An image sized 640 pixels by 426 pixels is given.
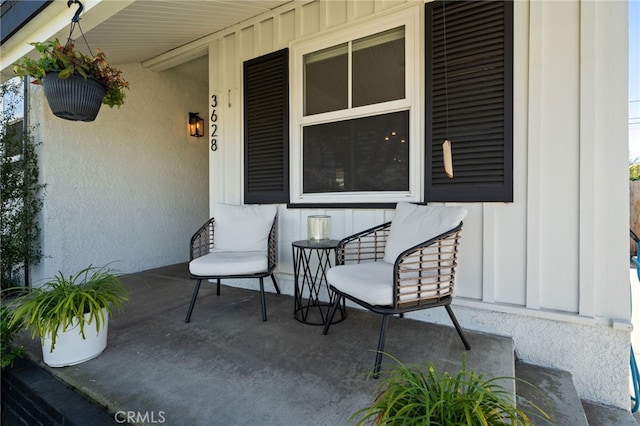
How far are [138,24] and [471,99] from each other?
2.86 meters

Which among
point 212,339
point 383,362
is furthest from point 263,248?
point 383,362

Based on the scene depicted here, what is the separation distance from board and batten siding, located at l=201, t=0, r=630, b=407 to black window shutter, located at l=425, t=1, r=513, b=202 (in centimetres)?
7

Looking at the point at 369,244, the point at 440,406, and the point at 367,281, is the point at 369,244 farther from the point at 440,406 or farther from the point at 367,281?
the point at 440,406

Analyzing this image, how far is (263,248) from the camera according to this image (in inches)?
109

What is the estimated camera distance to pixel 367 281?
1.71m

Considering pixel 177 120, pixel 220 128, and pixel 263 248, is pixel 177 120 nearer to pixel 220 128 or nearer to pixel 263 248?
pixel 220 128

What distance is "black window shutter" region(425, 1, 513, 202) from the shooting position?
2021 mm

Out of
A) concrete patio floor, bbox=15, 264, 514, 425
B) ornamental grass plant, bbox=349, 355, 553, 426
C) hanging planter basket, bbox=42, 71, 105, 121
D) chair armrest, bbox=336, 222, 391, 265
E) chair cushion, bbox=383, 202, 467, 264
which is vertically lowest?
concrete patio floor, bbox=15, 264, 514, 425

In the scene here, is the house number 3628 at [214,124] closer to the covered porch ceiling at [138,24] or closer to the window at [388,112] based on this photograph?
the window at [388,112]

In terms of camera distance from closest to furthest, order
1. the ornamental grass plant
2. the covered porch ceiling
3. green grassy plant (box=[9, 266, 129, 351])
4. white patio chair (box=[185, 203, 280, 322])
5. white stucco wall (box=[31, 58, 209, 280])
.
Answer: the ornamental grass plant → green grassy plant (box=[9, 266, 129, 351]) → the covered porch ceiling → white patio chair (box=[185, 203, 280, 322]) → white stucco wall (box=[31, 58, 209, 280])

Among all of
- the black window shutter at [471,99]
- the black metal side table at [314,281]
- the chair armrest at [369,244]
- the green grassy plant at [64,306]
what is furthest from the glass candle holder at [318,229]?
the green grassy plant at [64,306]

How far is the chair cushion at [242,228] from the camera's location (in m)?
2.77

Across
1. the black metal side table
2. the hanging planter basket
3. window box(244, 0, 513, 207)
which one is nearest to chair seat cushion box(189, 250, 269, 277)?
the black metal side table

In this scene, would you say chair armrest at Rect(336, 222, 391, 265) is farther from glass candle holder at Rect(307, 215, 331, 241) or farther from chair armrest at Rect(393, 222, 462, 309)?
chair armrest at Rect(393, 222, 462, 309)
